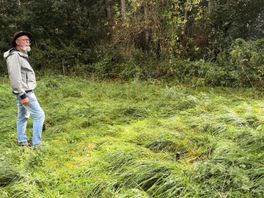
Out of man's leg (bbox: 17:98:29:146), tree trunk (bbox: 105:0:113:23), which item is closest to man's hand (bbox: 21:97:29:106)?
man's leg (bbox: 17:98:29:146)

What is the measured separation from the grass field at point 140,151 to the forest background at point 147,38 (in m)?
2.63

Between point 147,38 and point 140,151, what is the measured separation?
8.77m

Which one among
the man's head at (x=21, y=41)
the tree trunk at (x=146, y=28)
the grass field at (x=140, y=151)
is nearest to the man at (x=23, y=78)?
the man's head at (x=21, y=41)

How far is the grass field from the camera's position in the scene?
13.0ft

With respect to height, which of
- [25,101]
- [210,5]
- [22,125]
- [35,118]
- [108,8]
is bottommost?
[22,125]

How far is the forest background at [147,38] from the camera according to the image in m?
11.2

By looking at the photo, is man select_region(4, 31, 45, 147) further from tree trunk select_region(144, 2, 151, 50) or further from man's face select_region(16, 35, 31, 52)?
tree trunk select_region(144, 2, 151, 50)

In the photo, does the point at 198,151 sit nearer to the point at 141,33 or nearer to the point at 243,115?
the point at 243,115

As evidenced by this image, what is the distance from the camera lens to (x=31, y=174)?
14.7ft

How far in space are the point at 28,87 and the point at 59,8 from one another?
10.3m

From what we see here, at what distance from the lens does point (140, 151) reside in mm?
4934

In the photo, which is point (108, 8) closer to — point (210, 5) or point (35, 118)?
point (210, 5)

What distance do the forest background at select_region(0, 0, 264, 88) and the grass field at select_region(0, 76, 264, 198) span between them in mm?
2633

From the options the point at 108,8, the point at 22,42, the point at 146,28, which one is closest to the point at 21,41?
the point at 22,42
